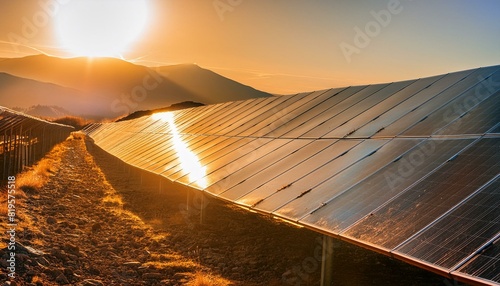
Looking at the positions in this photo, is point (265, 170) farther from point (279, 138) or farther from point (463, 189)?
point (463, 189)

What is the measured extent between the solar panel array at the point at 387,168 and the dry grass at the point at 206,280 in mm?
1971

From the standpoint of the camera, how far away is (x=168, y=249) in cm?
1296

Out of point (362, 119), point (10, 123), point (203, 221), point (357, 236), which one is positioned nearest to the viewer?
point (357, 236)

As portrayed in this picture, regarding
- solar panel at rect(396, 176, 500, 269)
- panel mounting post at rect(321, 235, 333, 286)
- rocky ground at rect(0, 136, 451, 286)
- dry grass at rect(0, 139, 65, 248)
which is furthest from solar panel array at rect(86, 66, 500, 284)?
dry grass at rect(0, 139, 65, 248)

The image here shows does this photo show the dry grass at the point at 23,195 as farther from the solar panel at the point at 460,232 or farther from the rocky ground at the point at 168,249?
the solar panel at the point at 460,232

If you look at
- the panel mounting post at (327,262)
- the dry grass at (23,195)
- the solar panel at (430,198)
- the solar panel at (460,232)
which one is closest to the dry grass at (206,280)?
the panel mounting post at (327,262)

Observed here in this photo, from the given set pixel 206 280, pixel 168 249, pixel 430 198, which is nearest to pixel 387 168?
pixel 430 198

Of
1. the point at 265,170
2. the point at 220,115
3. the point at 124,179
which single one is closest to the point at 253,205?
the point at 265,170

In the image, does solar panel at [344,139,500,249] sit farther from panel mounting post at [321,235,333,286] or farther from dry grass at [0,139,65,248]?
dry grass at [0,139,65,248]

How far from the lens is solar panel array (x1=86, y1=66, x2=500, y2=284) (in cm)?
638

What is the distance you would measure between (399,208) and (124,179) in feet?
77.9

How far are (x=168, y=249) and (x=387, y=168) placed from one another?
7.38 metres

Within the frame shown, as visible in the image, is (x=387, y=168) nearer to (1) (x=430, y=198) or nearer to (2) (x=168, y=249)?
(1) (x=430, y=198)

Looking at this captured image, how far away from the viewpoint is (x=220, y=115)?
2744 centimetres
